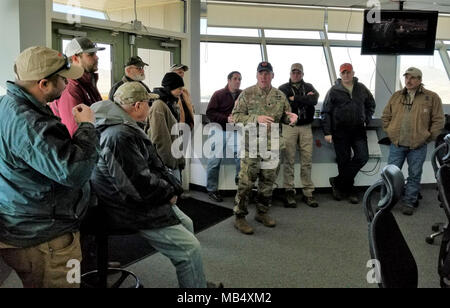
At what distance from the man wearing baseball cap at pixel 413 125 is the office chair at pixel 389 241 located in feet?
10.1

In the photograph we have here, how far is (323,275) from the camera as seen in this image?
2.73 meters

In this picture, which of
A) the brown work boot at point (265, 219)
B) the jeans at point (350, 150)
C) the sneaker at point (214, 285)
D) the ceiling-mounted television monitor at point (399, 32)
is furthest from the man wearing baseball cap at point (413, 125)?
the sneaker at point (214, 285)

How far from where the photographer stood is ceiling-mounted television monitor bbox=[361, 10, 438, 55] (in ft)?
16.2

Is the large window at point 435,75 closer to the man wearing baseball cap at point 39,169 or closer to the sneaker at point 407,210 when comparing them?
the sneaker at point 407,210

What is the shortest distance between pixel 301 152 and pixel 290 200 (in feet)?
1.98

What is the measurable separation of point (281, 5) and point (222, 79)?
138 centimetres

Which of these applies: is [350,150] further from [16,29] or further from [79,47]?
[16,29]

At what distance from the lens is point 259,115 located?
11.4 feet

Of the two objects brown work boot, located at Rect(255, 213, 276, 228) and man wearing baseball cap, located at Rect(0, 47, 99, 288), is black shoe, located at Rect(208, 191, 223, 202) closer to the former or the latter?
brown work boot, located at Rect(255, 213, 276, 228)

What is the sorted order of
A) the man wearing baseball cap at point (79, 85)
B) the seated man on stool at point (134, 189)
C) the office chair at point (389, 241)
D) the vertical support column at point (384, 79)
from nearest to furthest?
the office chair at point (389, 241)
the seated man on stool at point (134, 189)
the man wearing baseball cap at point (79, 85)
the vertical support column at point (384, 79)

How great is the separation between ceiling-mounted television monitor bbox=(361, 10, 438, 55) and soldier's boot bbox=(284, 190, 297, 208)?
2057mm

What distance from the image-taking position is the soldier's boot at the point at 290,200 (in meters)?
4.48
